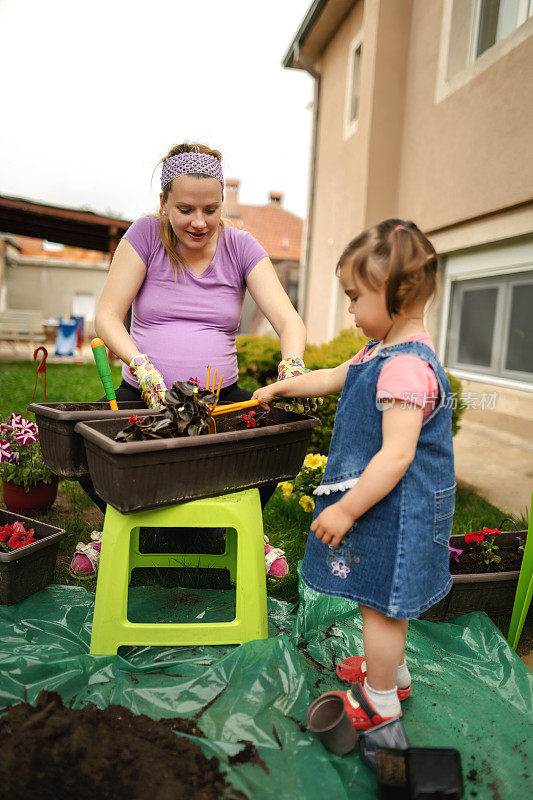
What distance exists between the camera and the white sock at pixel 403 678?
59.0 inches

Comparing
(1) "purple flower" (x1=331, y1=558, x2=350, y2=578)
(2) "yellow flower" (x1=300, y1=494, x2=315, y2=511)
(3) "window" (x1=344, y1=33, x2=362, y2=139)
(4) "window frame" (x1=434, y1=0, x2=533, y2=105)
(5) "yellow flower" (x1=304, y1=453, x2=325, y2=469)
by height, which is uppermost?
(3) "window" (x1=344, y1=33, x2=362, y2=139)

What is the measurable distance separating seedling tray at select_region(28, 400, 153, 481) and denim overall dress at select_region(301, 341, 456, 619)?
0.68 meters

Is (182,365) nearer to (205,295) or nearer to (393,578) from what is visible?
(205,295)

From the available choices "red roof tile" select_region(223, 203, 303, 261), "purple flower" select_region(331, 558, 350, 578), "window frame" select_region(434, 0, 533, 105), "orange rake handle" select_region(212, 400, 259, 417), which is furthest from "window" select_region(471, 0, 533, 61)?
"red roof tile" select_region(223, 203, 303, 261)

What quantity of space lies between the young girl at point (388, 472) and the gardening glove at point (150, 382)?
0.70m

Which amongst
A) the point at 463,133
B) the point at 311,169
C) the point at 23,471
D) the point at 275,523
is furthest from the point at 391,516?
the point at 311,169

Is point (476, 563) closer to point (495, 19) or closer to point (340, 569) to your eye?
point (340, 569)

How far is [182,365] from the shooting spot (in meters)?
2.14

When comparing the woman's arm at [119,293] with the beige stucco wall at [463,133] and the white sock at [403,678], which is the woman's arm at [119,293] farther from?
the beige stucco wall at [463,133]

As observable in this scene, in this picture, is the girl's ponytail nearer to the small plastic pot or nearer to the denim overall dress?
the denim overall dress

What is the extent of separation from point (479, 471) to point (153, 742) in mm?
3260

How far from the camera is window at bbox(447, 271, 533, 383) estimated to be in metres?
4.96

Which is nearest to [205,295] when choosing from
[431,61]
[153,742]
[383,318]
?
[383,318]

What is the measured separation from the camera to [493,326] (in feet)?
17.7
